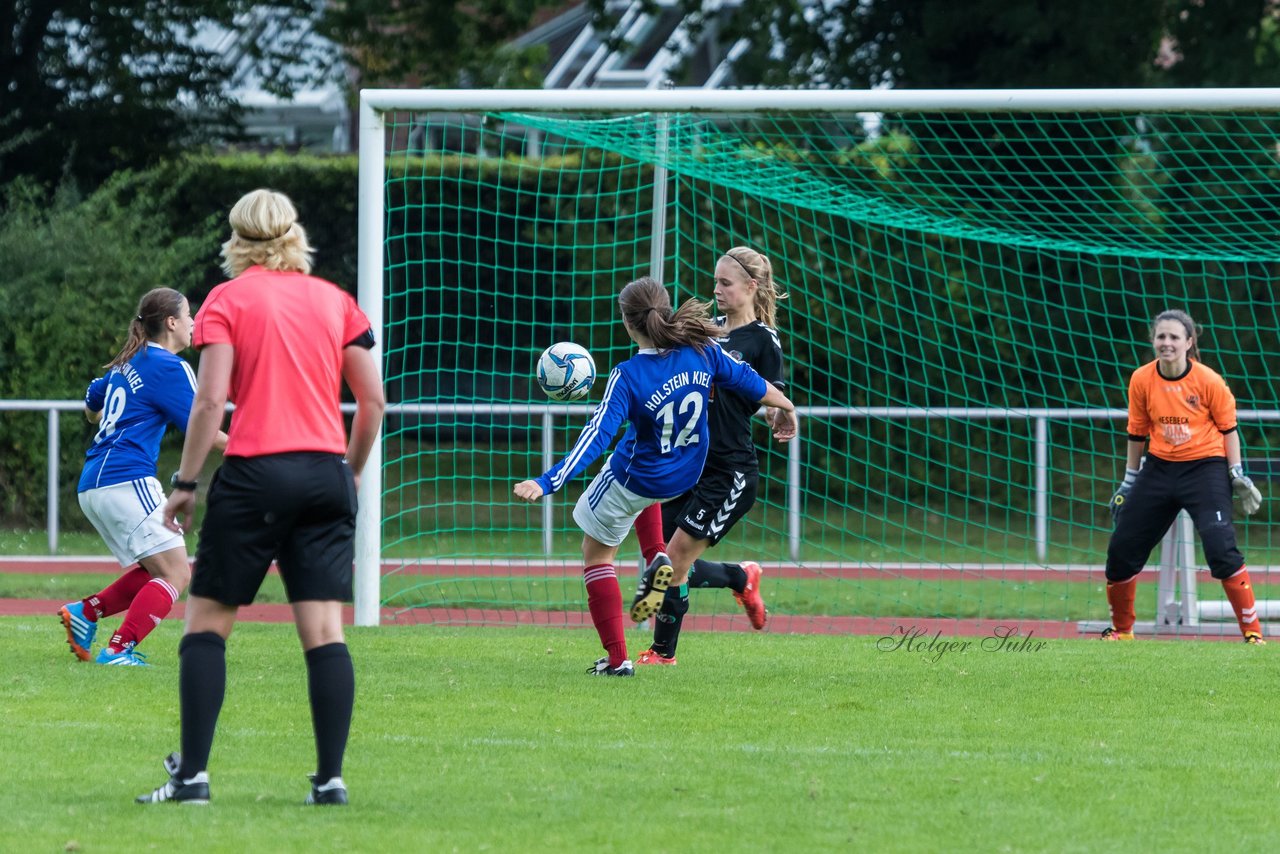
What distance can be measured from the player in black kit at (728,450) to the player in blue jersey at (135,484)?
85.3 inches

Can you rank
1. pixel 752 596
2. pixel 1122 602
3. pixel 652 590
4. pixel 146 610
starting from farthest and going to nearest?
pixel 1122 602 < pixel 752 596 < pixel 146 610 < pixel 652 590

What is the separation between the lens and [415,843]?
439 centimetres

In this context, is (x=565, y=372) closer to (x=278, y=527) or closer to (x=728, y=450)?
(x=728, y=450)

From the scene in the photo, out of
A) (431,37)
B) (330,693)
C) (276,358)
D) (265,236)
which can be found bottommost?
(330,693)

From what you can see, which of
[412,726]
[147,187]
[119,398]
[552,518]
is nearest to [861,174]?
[552,518]

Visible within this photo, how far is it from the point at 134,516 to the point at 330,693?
3.30 meters

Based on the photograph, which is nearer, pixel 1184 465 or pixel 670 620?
pixel 670 620

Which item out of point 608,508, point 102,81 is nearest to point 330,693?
point 608,508

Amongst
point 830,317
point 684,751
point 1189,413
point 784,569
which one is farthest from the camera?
point 830,317

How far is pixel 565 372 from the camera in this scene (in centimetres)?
793

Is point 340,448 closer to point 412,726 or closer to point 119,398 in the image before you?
point 412,726

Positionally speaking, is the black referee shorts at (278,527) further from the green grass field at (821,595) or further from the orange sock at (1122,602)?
the green grass field at (821,595)

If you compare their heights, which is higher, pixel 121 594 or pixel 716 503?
pixel 716 503

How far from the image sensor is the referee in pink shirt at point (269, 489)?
15.3ft
